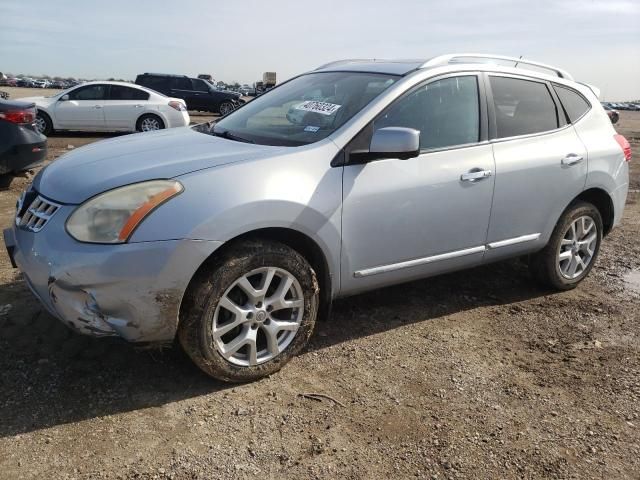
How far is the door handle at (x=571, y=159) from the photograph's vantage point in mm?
4137

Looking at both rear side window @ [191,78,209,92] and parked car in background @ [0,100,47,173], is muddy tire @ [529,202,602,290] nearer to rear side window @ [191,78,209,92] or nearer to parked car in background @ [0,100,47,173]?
parked car in background @ [0,100,47,173]

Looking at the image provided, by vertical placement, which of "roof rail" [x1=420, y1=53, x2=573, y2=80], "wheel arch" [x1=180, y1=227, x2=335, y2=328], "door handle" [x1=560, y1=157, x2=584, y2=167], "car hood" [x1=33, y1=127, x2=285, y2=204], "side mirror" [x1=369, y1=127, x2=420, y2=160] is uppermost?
"roof rail" [x1=420, y1=53, x2=573, y2=80]

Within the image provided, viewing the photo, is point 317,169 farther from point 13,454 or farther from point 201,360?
point 13,454

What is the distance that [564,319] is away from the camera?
162 inches

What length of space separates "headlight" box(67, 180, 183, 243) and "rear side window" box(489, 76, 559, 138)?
238 cm

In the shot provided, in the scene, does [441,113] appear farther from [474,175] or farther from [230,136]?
[230,136]

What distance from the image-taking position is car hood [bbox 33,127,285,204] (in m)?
2.74

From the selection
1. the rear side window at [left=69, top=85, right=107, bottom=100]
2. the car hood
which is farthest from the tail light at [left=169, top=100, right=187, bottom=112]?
the car hood

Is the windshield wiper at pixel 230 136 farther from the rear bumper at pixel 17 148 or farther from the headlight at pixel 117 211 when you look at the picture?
the rear bumper at pixel 17 148

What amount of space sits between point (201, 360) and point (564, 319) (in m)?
2.71

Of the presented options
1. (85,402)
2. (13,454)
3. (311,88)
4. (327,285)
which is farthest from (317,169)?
(13,454)

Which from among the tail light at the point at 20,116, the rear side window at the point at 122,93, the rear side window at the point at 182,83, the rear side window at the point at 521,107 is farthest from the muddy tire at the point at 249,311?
the rear side window at the point at 182,83

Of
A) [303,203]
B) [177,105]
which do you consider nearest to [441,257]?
[303,203]

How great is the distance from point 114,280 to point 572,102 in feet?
12.1
